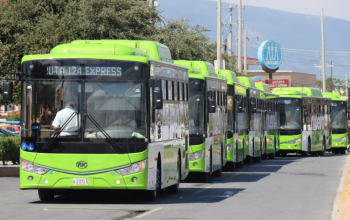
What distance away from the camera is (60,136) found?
14289mm

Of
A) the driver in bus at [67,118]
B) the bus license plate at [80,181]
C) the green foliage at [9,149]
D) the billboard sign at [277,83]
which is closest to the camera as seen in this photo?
the bus license plate at [80,181]

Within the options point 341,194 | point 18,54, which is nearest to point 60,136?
point 341,194

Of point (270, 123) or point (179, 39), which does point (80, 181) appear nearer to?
point (179, 39)

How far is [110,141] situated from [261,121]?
21757 millimetres

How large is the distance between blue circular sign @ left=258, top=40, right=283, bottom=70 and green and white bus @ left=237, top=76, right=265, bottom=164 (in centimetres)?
5426

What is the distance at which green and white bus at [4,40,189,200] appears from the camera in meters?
14.2

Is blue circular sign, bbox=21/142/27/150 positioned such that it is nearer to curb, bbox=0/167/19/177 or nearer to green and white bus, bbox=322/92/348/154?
curb, bbox=0/167/19/177

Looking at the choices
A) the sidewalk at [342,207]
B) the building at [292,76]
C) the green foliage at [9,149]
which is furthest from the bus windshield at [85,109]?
the building at [292,76]

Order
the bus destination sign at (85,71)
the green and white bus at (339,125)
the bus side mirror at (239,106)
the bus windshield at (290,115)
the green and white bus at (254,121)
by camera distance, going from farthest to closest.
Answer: the green and white bus at (339,125)
the bus windshield at (290,115)
the green and white bus at (254,121)
the bus side mirror at (239,106)
the bus destination sign at (85,71)

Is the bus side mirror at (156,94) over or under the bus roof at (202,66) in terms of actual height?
under

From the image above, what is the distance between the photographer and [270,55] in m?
91.5

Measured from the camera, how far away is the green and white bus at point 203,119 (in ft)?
68.9

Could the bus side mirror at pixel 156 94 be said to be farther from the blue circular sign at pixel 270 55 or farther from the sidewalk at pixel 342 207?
the blue circular sign at pixel 270 55

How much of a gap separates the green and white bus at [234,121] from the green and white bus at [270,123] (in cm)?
684
